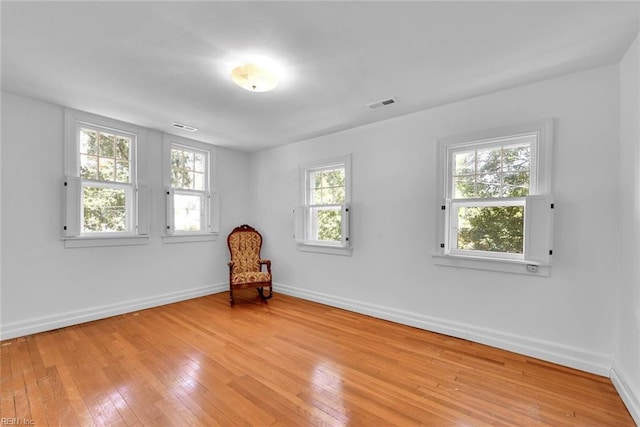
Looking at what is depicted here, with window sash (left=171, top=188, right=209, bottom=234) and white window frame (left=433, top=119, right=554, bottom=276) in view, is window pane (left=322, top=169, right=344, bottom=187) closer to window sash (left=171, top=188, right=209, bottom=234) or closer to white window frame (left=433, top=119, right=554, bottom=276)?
white window frame (left=433, top=119, right=554, bottom=276)

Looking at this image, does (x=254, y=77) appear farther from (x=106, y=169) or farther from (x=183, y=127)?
(x=106, y=169)

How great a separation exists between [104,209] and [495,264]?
4592 mm

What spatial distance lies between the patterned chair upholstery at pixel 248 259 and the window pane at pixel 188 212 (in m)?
0.60

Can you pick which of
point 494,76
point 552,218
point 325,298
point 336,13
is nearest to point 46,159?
point 336,13

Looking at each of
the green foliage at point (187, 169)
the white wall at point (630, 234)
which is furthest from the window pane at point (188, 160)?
the white wall at point (630, 234)

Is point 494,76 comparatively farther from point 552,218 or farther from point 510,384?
point 510,384

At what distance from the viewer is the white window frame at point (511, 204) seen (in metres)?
2.38

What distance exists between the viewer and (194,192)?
14.3 ft

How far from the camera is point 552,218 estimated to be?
2.35m

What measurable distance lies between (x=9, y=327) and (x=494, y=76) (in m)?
5.27

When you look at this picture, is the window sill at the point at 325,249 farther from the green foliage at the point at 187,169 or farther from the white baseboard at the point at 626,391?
the white baseboard at the point at 626,391

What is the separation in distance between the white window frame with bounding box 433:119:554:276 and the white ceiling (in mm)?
453

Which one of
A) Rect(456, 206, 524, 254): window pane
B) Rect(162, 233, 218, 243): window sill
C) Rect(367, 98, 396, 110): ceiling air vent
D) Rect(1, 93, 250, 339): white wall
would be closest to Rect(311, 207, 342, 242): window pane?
Rect(367, 98, 396, 110): ceiling air vent

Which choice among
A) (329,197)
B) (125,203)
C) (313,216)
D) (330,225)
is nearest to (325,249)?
(330,225)
